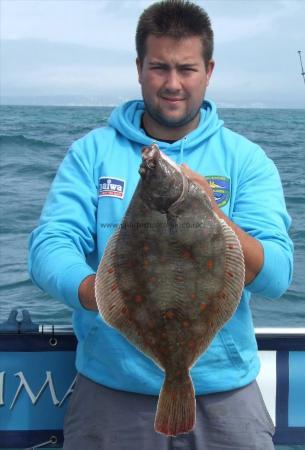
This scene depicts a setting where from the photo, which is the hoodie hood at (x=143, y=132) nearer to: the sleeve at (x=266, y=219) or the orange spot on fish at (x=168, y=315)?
the sleeve at (x=266, y=219)

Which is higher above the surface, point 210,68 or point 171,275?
point 210,68

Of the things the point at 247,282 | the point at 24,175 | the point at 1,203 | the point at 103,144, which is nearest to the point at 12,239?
the point at 1,203

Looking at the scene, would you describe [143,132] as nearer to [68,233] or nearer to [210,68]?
[210,68]

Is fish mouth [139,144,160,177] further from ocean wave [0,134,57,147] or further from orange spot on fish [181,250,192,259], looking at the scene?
ocean wave [0,134,57,147]

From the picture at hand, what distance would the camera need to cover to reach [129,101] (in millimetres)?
3312

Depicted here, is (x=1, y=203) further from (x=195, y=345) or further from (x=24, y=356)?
(x=195, y=345)

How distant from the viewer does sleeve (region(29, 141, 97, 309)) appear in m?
2.65

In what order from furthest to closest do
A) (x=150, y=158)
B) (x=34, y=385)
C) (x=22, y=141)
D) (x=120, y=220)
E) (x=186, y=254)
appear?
(x=22, y=141)
(x=34, y=385)
(x=120, y=220)
(x=186, y=254)
(x=150, y=158)

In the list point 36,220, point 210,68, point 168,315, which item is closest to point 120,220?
point 168,315

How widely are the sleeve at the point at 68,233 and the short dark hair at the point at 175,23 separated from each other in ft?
1.91

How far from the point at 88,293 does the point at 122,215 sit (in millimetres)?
501

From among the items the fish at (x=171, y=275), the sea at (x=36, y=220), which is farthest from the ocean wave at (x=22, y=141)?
the fish at (x=171, y=275)

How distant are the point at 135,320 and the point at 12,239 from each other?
301 inches

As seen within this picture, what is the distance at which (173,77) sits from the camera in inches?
113
